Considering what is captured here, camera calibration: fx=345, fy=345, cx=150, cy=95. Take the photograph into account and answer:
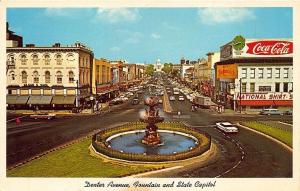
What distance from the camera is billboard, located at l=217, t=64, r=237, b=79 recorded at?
40269mm

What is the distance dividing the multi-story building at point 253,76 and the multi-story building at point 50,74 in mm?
16614

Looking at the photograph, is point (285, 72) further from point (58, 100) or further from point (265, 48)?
point (58, 100)

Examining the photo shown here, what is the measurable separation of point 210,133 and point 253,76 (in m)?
11.8

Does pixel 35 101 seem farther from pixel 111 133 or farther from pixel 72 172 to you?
pixel 72 172

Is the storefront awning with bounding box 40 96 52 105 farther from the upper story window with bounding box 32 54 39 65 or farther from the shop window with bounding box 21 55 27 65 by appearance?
the shop window with bounding box 21 55 27 65

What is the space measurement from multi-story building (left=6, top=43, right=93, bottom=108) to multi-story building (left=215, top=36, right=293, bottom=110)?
16614 mm

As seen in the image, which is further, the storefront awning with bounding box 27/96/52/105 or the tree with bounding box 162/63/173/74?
the tree with bounding box 162/63/173/74

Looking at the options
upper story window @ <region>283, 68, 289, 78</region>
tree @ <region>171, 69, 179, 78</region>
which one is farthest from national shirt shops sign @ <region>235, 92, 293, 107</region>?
tree @ <region>171, 69, 179, 78</region>

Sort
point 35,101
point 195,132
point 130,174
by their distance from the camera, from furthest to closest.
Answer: point 35,101 → point 195,132 → point 130,174

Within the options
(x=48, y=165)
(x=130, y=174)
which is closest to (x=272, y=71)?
(x=130, y=174)

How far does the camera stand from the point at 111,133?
3034 cm

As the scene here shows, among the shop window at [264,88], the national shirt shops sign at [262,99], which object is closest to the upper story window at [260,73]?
the shop window at [264,88]

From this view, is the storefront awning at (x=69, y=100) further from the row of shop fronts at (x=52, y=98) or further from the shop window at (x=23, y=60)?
the shop window at (x=23, y=60)

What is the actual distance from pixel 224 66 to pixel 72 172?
2964cm
